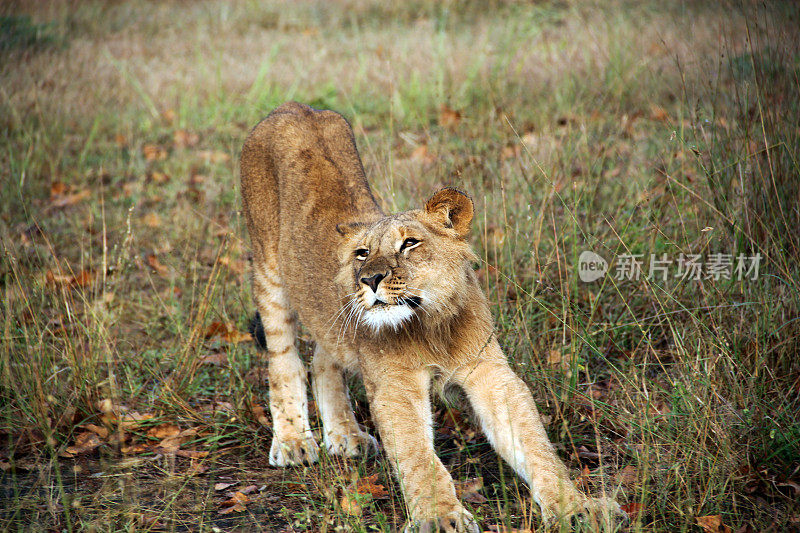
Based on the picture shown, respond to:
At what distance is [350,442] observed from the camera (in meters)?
4.19

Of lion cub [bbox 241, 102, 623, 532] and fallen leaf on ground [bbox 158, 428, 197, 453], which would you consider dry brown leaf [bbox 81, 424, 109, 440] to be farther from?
lion cub [bbox 241, 102, 623, 532]

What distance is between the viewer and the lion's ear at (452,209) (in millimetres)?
3452

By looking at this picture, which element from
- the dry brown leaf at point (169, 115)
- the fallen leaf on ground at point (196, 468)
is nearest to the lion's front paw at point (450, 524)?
the fallen leaf on ground at point (196, 468)

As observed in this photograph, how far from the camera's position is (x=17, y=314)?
4.53 m

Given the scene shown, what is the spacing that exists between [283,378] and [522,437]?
5.42ft

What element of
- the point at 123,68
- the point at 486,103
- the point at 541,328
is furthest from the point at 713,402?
the point at 123,68

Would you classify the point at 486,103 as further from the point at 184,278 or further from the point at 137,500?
the point at 137,500

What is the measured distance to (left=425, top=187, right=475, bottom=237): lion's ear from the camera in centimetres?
345

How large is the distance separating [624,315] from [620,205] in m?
1.00

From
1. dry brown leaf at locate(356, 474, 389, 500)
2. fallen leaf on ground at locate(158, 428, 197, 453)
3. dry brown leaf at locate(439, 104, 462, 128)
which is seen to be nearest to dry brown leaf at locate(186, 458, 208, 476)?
fallen leaf on ground at locate(158, 428, 197, 453)

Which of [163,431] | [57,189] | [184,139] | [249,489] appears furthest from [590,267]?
[184,139]

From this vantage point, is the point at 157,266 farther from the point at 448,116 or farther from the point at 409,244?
the point at 409,244

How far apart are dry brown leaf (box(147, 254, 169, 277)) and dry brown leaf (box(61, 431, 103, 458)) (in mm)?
2343

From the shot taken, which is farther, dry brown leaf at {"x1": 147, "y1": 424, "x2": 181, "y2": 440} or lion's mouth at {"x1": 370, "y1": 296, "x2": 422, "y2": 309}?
dry brown leaf at {"x1": 147, "y1": 424, "x2": 181, "y2": 440}
